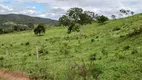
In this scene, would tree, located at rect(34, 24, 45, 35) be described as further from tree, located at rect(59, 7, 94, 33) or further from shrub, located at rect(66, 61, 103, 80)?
Answer: shrub, located at rect(66, 61, 103, 80)

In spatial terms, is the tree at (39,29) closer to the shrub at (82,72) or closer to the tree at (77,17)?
the tree at (77,17)

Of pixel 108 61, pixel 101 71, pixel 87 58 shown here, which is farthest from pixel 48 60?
pixel 101 71

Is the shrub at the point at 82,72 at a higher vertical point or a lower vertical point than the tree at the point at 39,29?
higher

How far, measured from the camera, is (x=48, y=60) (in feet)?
97.9

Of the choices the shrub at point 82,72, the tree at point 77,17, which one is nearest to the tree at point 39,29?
the tree at point 77,17

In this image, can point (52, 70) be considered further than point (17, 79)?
Yes

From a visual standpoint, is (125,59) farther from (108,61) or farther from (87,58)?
(87,58)

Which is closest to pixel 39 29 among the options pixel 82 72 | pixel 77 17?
pixel 77 17

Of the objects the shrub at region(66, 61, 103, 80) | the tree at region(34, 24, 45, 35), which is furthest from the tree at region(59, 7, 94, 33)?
the shrub at region(66, 61, 103, 80)

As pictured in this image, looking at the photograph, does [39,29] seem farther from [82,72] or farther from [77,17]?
[82,72]

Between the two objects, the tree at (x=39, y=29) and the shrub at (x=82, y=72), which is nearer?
the shrub at (x=82, y=72)

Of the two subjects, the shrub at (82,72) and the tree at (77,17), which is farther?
the tree at (77,17)

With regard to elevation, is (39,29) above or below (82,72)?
below

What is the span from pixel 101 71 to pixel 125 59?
3655 mm
